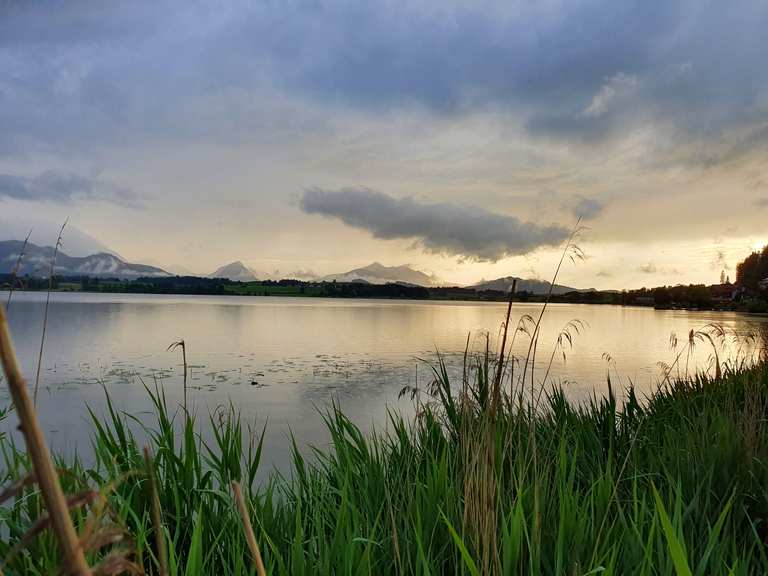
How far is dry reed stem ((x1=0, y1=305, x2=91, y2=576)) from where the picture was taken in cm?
48

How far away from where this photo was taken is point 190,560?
264 cm

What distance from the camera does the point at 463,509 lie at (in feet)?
12.2

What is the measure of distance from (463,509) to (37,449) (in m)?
3.66

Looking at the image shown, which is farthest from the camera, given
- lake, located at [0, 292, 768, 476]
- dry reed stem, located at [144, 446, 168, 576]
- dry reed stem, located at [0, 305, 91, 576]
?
lake, located at [0, 292, 768, 476]

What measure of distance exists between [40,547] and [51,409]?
45.4 feet

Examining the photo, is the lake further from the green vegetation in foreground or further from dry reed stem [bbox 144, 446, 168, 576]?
dry reed stem [bbox 144, 446, 168, 576]

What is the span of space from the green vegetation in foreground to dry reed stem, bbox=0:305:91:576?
191 centimetres

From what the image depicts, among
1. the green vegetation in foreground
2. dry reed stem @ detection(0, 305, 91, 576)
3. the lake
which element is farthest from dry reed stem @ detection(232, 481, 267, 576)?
the lake

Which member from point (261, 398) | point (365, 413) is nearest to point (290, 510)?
Result: point (365, 413)

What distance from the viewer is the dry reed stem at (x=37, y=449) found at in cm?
48

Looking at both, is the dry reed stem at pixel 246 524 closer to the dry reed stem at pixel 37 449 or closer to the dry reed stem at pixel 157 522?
the dry reed stem at pixel 157 522

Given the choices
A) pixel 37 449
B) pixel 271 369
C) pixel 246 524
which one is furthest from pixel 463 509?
pixel 271 369

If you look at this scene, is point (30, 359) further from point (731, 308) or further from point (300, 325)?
point (731, 308)

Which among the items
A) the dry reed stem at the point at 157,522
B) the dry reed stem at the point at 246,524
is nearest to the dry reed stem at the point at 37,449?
the dry reed stem at the point at 157,522
